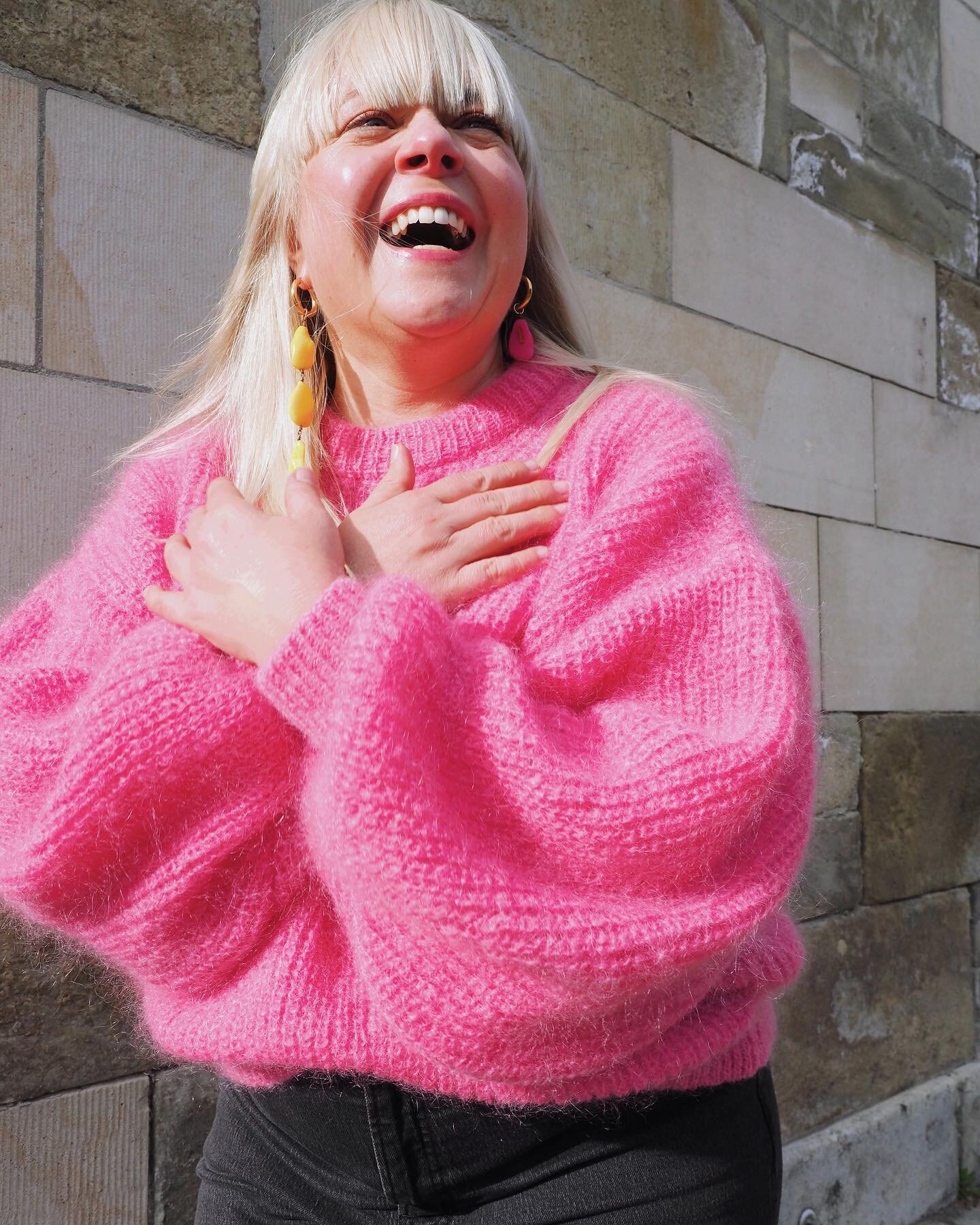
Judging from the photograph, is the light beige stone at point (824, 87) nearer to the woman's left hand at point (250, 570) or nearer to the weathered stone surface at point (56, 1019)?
the woman's left hand at point (250, 570)

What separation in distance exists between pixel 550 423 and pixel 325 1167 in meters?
0.98

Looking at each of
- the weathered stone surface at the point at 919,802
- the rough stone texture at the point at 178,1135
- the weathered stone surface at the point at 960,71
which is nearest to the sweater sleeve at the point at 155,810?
the rough stone texture at the point at 178,1135

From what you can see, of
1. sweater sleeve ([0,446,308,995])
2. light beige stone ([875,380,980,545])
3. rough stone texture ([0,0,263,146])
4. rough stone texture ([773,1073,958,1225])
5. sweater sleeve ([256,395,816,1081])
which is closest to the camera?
sweater sleeve ([256,395,816,1081])

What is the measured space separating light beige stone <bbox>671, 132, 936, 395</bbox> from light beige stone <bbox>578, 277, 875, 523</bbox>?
69 mm

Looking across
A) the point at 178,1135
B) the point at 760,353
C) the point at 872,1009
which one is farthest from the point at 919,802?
the point at 178,1135

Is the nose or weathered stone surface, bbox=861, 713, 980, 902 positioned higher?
the nose

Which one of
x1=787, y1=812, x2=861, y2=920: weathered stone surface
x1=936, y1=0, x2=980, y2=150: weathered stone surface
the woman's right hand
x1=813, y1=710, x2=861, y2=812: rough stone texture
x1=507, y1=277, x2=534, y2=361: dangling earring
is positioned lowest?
x1=787, y1=812, x2=861, y2=920: weathered stone surface

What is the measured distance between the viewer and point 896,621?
3.48 meters

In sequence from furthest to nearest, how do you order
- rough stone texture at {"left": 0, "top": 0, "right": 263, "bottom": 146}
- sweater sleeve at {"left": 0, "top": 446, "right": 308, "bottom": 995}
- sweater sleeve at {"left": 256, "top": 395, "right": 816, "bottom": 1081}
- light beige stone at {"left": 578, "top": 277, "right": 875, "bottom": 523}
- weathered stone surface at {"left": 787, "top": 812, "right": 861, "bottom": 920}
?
weathered stone surface at {"left": 787, "top": 812, "right": 861, "bottom": 920}, light beige stone at {"left": 578, "top": 277, "right": 875, "bottom": 523}, rough stone texture at {"left": 0, "top": 0, "right": 263, "bottom": 146}, sweater sleeve at {"left": 0, "top": 446, "right": 308, "bottom": 995}, sweater sleeve at {"left": 256, "top": 395, "right": 816, "bottom": 1081}

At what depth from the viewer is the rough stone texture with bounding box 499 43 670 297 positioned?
2633mm

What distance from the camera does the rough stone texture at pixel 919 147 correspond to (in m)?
3.52

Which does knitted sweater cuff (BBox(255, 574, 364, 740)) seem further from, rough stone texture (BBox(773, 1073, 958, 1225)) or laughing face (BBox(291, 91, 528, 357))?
rough stone texture (BBox(773, 1073, 958, 1225))

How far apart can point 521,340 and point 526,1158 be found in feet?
3.57

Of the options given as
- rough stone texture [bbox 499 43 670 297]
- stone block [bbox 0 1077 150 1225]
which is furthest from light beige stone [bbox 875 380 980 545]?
stone block [bbox 0 1077 150 1225]
